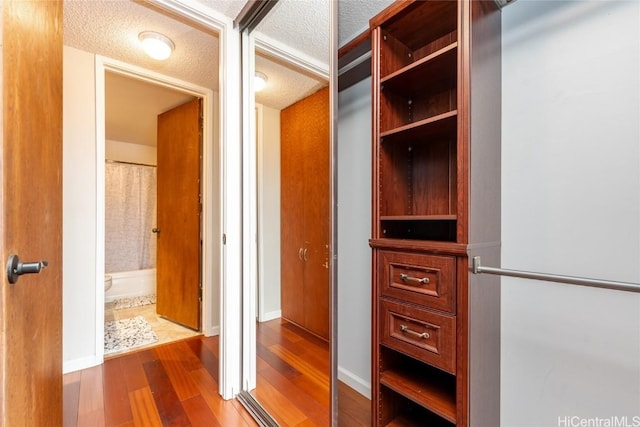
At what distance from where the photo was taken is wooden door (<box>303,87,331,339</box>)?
4.33ft

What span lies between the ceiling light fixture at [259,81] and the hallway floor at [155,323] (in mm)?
2205

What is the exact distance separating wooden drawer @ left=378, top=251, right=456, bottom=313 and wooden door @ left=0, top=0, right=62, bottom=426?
114cm

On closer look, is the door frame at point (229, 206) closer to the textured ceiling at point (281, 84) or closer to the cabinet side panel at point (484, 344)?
the textured ceiling at point (281, 84)

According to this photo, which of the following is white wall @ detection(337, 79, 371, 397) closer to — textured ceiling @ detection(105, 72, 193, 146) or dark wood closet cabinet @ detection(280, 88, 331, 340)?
dark wood closet cabinet @ detection(280, 88, 331, 340)

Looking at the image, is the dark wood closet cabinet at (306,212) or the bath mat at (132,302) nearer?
the dark wood closet cabinet at (306,212)

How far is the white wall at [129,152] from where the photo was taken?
4.25 m

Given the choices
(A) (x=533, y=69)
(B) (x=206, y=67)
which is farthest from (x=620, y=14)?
(B) (x=206, y=67)

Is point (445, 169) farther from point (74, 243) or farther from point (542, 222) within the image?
point (74, 243)

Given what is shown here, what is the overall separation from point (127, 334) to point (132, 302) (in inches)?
46.9

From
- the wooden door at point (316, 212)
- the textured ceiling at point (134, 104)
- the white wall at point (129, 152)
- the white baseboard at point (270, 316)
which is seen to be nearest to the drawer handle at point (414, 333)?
the wooden door at point (316, 212)

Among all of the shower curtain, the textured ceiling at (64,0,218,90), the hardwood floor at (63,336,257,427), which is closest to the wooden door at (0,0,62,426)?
the hardwood floor at (63,336,257,427)

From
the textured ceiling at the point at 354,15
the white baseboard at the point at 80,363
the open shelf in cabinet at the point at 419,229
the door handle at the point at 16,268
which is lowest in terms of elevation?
the white baseboard at the point at 80,363

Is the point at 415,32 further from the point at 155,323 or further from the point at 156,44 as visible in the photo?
the point at 155,323

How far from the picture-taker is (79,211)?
202 cm
